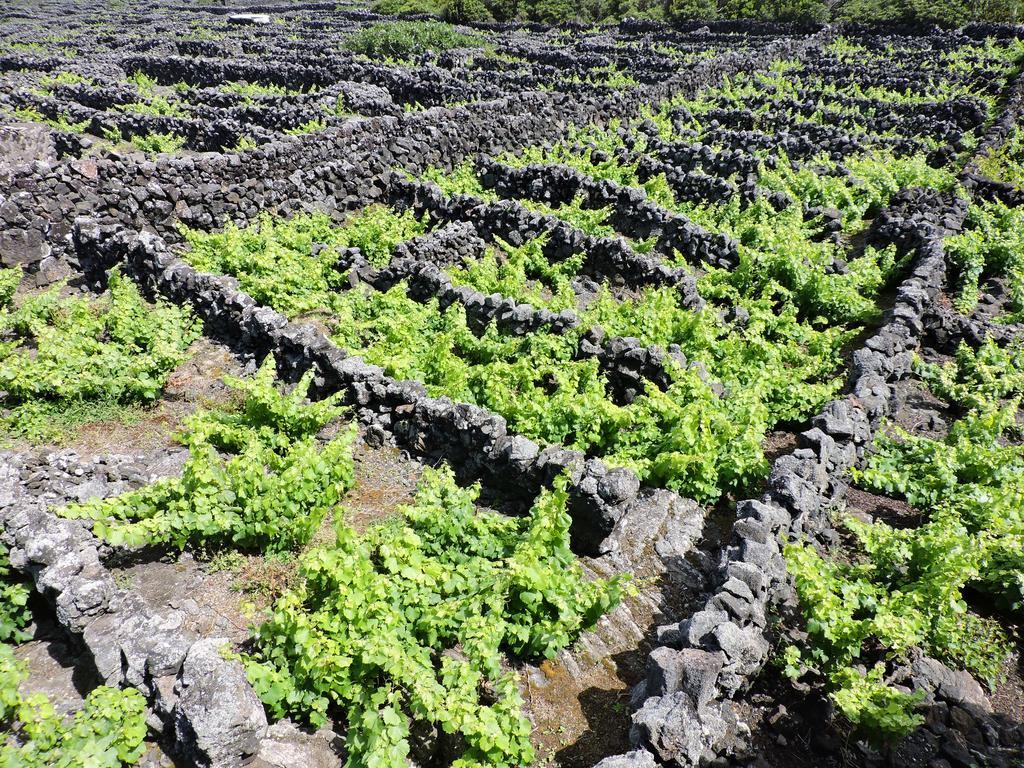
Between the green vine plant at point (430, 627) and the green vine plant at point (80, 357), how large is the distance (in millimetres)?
5341

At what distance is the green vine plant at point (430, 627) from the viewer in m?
5.25

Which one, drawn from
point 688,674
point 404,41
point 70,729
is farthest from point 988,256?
point 404,41

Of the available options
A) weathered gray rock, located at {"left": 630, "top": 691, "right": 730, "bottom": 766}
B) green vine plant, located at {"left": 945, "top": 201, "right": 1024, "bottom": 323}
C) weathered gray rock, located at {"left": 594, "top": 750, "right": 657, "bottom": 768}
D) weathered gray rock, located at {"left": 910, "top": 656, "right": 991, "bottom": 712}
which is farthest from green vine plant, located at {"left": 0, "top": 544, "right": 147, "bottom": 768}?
green vine plant, located at {"left": 945, "top": 201, "right": 1024, "bottom": 323}

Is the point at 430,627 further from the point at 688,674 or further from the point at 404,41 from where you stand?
the point at 404,41

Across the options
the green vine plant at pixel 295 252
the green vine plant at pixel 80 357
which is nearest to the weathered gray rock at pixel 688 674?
the green vine plant at pixel 80 357

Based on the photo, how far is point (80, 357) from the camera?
10031 mm

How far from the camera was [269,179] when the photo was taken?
1797 centimetres

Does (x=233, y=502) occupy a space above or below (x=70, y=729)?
below

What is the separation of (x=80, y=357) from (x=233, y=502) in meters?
4.75

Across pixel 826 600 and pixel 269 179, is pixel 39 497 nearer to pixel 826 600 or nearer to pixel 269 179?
pixel 826 600

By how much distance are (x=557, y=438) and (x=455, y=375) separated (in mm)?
2083

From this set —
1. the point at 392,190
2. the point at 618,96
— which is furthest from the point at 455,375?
the point at 618,96

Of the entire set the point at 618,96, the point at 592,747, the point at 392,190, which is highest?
the point at 618,96

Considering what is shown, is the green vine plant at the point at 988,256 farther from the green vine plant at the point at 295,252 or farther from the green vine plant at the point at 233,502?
the green vine plant at the point at 233,502
